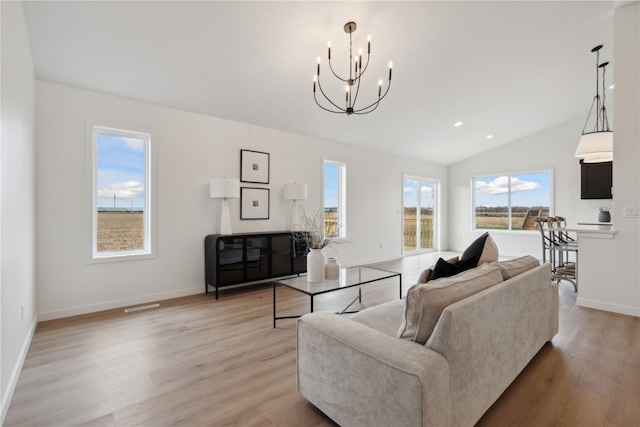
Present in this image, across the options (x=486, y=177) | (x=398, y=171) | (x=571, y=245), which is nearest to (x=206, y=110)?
(x=398, y=171)

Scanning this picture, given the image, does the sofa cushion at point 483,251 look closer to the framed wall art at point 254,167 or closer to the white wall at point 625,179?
the white wall at point 625,179

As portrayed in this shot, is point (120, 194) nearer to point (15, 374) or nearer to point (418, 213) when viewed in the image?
point (15, 374)

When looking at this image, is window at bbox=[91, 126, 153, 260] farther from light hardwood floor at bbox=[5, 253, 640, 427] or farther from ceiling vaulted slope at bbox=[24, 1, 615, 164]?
light hardwood floor at bbox=[5, 253, 640, 427]

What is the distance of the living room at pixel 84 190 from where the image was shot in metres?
2.12

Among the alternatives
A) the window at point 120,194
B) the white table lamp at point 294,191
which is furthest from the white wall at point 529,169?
the window at point 120,194

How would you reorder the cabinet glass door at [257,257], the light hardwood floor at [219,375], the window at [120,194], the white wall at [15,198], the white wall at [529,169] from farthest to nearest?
the white wall at [529,169] → the cabinet glass door at [257,257] → the window at [120,194] → the white wall at [15,198] → the light hardwood floor at [219,375]

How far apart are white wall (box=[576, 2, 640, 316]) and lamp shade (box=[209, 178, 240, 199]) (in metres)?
4.30

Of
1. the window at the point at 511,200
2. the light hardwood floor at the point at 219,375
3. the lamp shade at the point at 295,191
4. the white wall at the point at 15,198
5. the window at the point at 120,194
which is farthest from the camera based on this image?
the window at the point at 511,200

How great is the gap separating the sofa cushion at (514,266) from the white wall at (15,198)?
9.87 ft

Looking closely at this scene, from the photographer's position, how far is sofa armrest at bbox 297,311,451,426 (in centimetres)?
120

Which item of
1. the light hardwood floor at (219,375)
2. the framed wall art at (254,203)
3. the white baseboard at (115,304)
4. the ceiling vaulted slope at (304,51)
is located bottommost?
the light hardwood floor at (219,375)

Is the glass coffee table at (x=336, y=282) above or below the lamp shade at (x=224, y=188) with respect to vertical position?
below

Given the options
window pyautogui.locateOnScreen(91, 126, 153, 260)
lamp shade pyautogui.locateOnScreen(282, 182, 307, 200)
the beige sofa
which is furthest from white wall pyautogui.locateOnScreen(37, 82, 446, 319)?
the beige sofa

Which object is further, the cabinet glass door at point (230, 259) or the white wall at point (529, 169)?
the white wall at point (529, 169)
